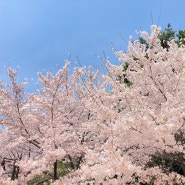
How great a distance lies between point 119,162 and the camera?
6.93 metres

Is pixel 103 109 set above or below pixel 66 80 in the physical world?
below

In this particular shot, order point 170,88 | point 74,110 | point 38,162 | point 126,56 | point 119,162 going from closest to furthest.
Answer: point 119,162 < point 38,162 < point 170,88 < point 126,56 < point 74,110

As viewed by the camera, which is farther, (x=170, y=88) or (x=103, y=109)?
(x=170, y=88)

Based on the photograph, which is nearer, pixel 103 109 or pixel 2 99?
pixel 103 109

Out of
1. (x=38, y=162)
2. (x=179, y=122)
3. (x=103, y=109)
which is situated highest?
(x=103, y=109)

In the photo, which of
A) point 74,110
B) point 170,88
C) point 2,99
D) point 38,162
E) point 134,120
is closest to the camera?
point 134,120

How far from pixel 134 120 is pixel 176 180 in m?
2.12

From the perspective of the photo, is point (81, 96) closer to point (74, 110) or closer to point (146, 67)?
point (74, 110)

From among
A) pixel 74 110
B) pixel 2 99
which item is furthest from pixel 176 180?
pixel 2 99

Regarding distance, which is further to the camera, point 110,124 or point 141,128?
point 110,124

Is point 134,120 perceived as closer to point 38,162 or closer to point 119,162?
point 119,162

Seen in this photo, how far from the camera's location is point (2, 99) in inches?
480

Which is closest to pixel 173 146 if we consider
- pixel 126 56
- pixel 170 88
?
pixel 170 88

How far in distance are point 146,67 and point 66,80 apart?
4097mm
